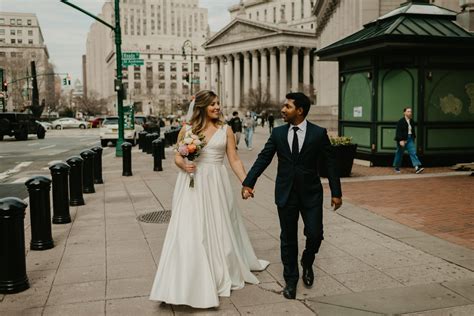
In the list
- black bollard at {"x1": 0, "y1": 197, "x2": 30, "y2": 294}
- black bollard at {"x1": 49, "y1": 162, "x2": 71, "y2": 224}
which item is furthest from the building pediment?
black bollard at {"x1": 0, "y1": 197, "x2": 30, "y2": 294}

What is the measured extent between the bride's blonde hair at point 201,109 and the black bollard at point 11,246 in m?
2.02

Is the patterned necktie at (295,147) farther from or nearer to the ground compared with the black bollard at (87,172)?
farther from the ground

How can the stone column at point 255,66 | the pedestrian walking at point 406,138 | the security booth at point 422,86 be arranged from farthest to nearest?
1. the stone column at point 255,66
2. the security booth at point 422,86
3. the pedestrian walking at point 406,138

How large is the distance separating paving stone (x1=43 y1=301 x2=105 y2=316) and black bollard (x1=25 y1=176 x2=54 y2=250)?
97.1 inches

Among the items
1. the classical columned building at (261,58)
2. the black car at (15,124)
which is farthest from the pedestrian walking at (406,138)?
the classical columned building at (261,58)

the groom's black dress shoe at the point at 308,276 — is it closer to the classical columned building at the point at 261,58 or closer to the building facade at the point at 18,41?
the building facade at the point at 18,41

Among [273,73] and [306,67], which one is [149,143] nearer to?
[273,73]

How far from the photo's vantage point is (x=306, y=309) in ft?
16.5

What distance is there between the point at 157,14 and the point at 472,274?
189967mm

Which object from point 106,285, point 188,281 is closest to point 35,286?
point 106,285

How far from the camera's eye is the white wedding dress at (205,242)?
500 cm

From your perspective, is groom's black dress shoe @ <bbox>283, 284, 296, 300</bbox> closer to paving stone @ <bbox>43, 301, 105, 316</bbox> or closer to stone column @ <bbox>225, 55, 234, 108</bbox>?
paving stone @ <bbox>43, 301, 105, 316</bbox>

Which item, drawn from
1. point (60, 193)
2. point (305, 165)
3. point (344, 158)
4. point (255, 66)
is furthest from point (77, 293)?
point (255, 66)

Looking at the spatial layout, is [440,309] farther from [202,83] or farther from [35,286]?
[202,83]
